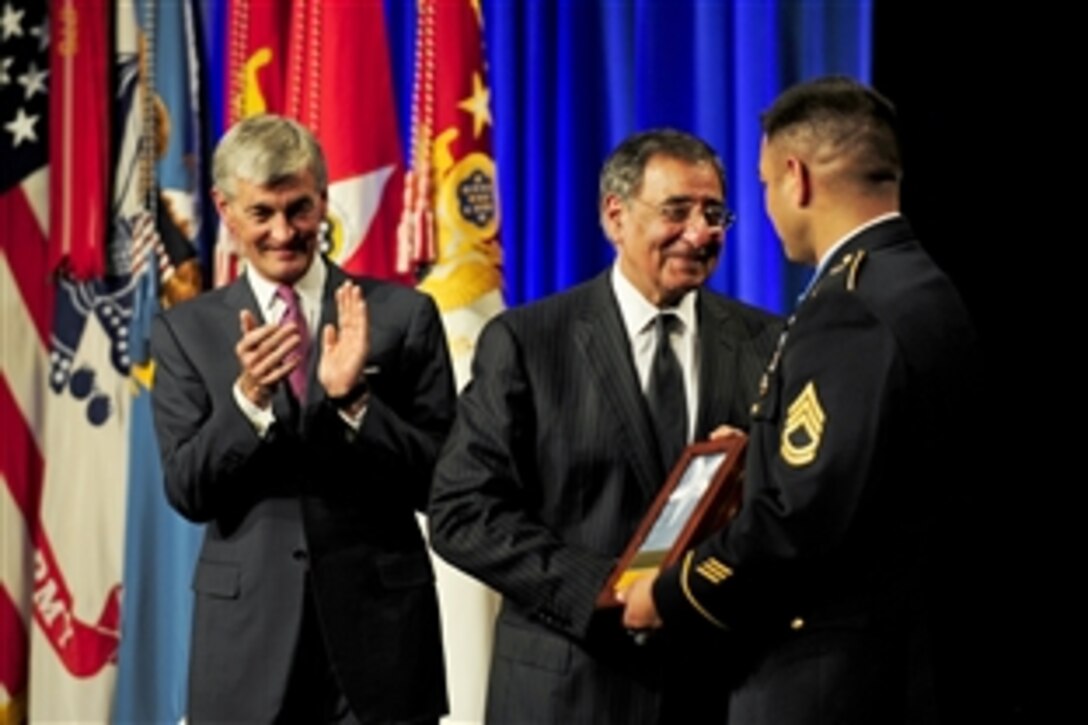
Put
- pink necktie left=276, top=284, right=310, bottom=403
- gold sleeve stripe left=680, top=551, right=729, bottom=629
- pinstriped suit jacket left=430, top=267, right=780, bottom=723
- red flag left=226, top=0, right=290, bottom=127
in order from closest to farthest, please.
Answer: gold sleeve stripe left=680, top=551, right=729, bottom=629 < pinstriped suit jacket left=430, top=267, right=780, bottom=723 < pink necktie left=276, top=284, right=310, bottom=403 < red flag left=226, top=0, right=290, bottom=127

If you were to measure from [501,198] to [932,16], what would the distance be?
117cm

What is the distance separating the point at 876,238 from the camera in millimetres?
2514

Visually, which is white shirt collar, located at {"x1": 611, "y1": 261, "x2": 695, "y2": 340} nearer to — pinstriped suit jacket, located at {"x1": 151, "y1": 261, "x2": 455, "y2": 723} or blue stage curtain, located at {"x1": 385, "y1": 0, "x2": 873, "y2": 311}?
pinstriped suit jacket, located at {"x1": 151, "y1": 261, "x2": 455, "y2": 723}

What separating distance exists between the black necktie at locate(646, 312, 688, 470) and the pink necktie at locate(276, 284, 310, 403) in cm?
61

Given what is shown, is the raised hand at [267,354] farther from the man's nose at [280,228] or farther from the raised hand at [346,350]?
the man's nose at [280,228]

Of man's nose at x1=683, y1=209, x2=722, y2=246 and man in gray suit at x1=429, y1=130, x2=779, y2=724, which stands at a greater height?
man's nose at x1=683, y1=209, x2=722, y2=246

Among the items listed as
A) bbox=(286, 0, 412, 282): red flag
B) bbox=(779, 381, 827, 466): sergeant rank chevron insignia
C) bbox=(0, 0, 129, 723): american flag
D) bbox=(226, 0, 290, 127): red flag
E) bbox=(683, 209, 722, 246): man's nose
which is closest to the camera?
bbox=(779, 381, 827, 466): sergeant rank chevron insignia

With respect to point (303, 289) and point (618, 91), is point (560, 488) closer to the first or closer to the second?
point (303, 289)

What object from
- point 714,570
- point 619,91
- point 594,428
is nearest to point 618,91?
point 619,91

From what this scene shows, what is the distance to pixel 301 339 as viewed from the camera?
3.12m

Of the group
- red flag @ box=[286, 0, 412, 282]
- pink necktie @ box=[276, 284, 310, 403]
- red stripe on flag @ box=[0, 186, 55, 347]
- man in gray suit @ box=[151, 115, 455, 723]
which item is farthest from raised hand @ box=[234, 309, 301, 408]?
red stripe on flag @ box=[0, 186, 55, 347]

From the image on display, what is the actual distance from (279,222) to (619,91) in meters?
1.66

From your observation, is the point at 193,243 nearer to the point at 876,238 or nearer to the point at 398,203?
the point at 398,203

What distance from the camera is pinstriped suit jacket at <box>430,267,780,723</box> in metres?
2.76
